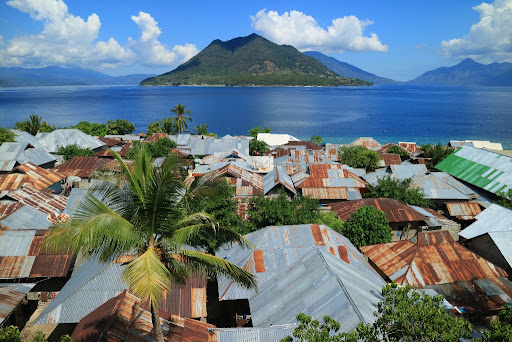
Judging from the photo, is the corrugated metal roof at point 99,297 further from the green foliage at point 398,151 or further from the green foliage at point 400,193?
the green foliage at point 398,151

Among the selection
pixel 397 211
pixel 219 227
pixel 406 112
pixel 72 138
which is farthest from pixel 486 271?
pixel 406 112

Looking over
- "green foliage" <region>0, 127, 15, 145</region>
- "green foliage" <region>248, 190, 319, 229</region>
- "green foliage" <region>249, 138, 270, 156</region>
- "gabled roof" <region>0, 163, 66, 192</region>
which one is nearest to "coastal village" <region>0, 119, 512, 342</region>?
"gabled roof" <region>0, 163, 66, 192</region>

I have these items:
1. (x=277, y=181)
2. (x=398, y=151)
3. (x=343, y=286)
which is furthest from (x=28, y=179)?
(x=398, y=151)

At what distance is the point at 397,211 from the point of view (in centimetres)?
2805

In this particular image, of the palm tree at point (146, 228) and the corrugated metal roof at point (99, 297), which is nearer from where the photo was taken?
the palm tree at point (146, 228)

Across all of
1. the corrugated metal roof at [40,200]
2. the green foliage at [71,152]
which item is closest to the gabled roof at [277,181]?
the corrugated metal roof at [40,200]

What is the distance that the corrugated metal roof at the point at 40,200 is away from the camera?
89.7 ft

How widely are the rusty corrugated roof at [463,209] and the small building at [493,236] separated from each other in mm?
5352

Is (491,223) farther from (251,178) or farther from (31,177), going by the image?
(31,177)

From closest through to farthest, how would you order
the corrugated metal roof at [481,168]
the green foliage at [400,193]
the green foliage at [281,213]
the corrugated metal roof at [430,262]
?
1. the corrugated metal roof at [430,262]
2. the green foliage at [281,213]
3. the green foliage at [400,193]
4. the corrugated metal roof at [481,168]

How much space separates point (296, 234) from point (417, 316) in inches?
496

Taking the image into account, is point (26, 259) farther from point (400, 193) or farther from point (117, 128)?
point (117, 128)

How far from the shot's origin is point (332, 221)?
84.8 ft

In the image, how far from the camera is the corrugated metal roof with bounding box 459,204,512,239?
78.0 ft
